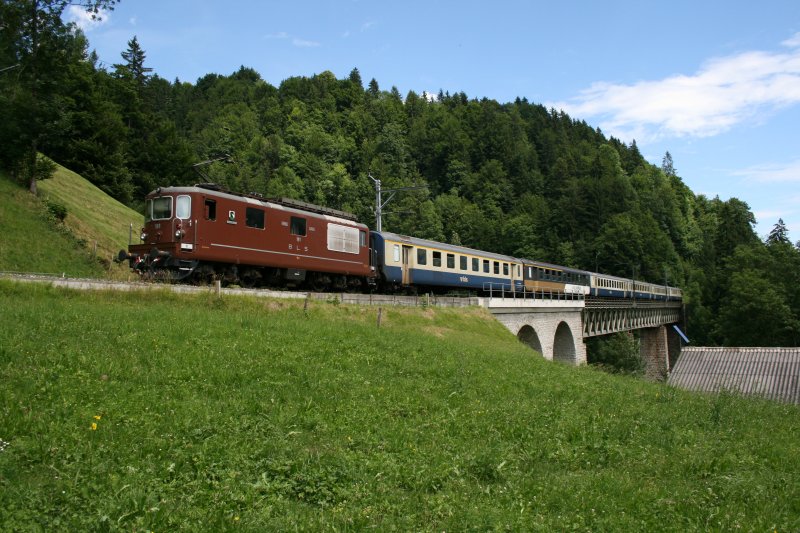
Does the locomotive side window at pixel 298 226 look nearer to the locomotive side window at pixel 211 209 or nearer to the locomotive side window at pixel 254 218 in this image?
the locomotive side window at pixel 254 218

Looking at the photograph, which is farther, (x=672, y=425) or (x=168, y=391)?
(x=672, y=425)

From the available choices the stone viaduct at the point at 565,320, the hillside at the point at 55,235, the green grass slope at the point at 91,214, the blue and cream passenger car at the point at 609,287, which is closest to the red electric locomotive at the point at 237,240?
the hillside at the point at 55,235

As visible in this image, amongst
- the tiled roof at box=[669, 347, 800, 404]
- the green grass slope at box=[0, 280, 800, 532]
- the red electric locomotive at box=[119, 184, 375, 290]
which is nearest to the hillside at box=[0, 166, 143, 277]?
the red electric locomotive at box=[119, 184, 375, 290]

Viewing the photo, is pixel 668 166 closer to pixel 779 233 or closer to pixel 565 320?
pixel 779 233

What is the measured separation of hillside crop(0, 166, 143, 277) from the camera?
2417 centimetres

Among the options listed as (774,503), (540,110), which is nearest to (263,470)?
(774,503)

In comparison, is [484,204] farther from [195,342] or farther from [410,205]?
[195,342]

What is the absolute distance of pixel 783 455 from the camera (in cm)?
991

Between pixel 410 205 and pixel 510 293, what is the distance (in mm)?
65515

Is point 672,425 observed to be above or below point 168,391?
below

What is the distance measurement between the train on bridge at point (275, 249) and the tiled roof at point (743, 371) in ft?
42.1

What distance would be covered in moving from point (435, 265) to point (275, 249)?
40.3 feet

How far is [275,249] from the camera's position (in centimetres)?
2162

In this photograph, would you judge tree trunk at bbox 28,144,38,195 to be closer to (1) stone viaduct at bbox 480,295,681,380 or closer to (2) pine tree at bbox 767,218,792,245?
(1) stone viaduct at bbox 480,295,681,380
